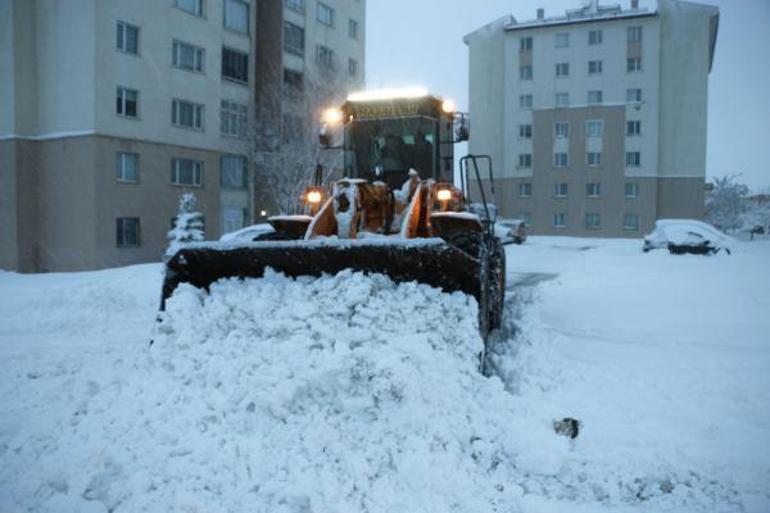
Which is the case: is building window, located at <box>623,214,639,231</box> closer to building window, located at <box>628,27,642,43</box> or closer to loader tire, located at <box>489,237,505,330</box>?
building window, located at <box>628,27,642,43</box>

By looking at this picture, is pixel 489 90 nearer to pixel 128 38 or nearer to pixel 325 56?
pixel 325 56

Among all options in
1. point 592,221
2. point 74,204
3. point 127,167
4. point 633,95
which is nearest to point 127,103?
point 127,167

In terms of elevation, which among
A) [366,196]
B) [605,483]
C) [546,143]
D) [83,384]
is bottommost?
[605,483]

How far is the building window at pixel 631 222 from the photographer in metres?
43.3

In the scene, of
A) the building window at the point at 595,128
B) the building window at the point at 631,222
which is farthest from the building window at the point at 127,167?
the building window at the point at 631,222

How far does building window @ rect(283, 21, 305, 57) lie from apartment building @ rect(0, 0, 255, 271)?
5.63 m

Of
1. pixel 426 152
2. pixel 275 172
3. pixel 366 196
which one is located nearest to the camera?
pixel 366 196

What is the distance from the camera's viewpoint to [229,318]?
540 cm

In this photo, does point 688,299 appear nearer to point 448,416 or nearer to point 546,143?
point 448,416

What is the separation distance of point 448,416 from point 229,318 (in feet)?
6.78

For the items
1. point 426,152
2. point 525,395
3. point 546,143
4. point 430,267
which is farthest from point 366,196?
point 546,143

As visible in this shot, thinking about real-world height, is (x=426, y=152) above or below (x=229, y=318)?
above

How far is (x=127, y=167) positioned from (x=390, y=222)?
60.8 feet

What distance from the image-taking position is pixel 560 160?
44.5m
